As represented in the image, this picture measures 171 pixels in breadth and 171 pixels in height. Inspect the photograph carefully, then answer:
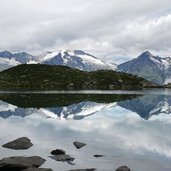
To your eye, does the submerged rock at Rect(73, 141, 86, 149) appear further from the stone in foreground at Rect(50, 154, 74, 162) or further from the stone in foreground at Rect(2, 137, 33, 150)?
the stone in foreground at Rect(50, 154, 74, 162)

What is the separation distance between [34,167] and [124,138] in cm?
2614

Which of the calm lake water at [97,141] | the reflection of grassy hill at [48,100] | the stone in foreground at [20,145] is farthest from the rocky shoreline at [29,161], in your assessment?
the reflection of grassy hill at [48,100]

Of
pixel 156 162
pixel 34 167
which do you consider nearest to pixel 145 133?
pixel 156 162

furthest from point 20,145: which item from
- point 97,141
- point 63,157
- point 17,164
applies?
point 17,164

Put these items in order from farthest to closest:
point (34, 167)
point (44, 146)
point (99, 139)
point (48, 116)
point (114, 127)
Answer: point (48, 116) < point (114, 127) < point (99, 139) < point (44, 146) < point (34, 167)

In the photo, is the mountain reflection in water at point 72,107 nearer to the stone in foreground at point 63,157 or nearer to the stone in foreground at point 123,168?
the stone in foreground at point 63,157

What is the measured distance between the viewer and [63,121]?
89.6 m

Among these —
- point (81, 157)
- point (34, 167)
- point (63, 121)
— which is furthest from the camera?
point (63, 121)

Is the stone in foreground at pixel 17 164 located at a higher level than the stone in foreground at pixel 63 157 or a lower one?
higher

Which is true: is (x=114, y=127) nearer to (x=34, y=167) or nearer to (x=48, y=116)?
(x=48, y=116)

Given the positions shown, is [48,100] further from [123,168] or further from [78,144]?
[123,168]

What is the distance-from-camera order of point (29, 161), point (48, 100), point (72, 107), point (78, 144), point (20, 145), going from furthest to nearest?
point (48, 100), point (72, 107), point (78, 144), point (20, 145), point (29, 161)

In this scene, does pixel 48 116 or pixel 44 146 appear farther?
pixel 48 116

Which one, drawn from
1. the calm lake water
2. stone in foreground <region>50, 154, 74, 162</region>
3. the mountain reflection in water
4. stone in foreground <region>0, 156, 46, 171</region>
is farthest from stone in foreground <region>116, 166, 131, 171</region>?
the mountain reflection in water
